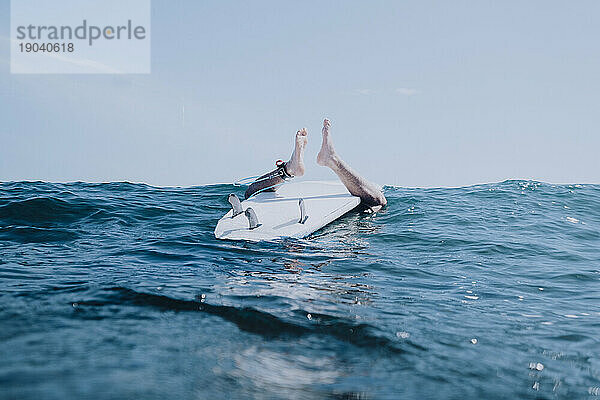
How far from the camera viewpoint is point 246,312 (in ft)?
10.8

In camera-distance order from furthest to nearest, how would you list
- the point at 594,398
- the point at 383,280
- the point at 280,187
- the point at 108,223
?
the point at 280,187
the point at 108,223
the point at 383,280
the point at 594,398

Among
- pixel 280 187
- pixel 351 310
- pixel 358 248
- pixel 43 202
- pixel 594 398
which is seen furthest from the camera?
A: pixel 280 187

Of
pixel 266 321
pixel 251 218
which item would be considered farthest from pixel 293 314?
pixel 251 218

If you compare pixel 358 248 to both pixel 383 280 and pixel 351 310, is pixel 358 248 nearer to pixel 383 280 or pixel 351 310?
pixel 383 280

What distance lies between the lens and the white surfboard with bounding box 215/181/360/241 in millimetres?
6633

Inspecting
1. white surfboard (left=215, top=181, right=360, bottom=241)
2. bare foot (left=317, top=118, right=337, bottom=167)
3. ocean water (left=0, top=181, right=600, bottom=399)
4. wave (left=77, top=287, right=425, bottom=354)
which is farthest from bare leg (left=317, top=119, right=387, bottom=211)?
wave (left=77, top=287, right=425, bottom=354)

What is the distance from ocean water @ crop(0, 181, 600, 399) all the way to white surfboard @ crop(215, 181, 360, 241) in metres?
0.28

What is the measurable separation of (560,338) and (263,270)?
2716 mm

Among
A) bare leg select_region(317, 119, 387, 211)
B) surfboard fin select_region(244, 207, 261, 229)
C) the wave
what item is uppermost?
bare leg select_region(317, 119, 387, 211)

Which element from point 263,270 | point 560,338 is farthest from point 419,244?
point 560,338

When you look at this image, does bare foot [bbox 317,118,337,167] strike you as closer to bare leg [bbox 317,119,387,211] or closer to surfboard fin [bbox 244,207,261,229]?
bare leg [bbox 317,119,387,211]

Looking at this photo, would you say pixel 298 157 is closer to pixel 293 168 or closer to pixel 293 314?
pixel 293 168

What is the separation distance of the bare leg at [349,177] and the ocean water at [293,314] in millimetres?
1148

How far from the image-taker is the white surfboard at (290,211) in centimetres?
663
